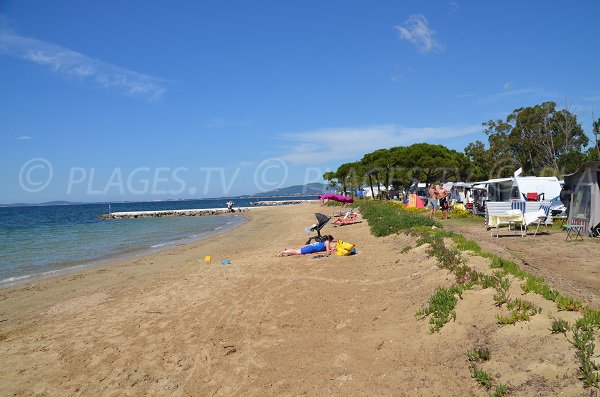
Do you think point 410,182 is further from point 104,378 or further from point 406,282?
point 104,378

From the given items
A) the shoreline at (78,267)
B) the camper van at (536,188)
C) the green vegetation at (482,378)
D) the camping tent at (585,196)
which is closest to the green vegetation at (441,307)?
the green vegetation at (482,378)

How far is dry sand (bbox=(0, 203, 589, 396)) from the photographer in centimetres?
388

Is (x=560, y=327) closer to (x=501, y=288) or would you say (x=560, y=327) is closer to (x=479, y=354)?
(x=479, y=354)

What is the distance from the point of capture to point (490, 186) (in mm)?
23266

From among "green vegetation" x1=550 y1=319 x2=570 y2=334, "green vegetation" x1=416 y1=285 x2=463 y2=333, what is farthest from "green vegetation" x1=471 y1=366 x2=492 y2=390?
"green vegetation" x1=416 y1=285 x2=463 y2=333

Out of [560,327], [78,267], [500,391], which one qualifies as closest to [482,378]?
[500,391]

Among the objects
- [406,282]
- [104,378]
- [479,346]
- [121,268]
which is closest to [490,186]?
[406,282]

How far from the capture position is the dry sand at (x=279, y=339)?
12.7ft

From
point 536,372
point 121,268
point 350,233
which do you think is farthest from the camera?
point 350,233

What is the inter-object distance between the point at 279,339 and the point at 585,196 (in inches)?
468

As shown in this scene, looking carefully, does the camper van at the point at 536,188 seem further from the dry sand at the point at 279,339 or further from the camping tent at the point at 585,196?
the dry sand at the point at 279,339

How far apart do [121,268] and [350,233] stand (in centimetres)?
902

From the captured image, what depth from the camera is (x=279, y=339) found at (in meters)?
5.69

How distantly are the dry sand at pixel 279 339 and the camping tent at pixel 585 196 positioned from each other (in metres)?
6.70
